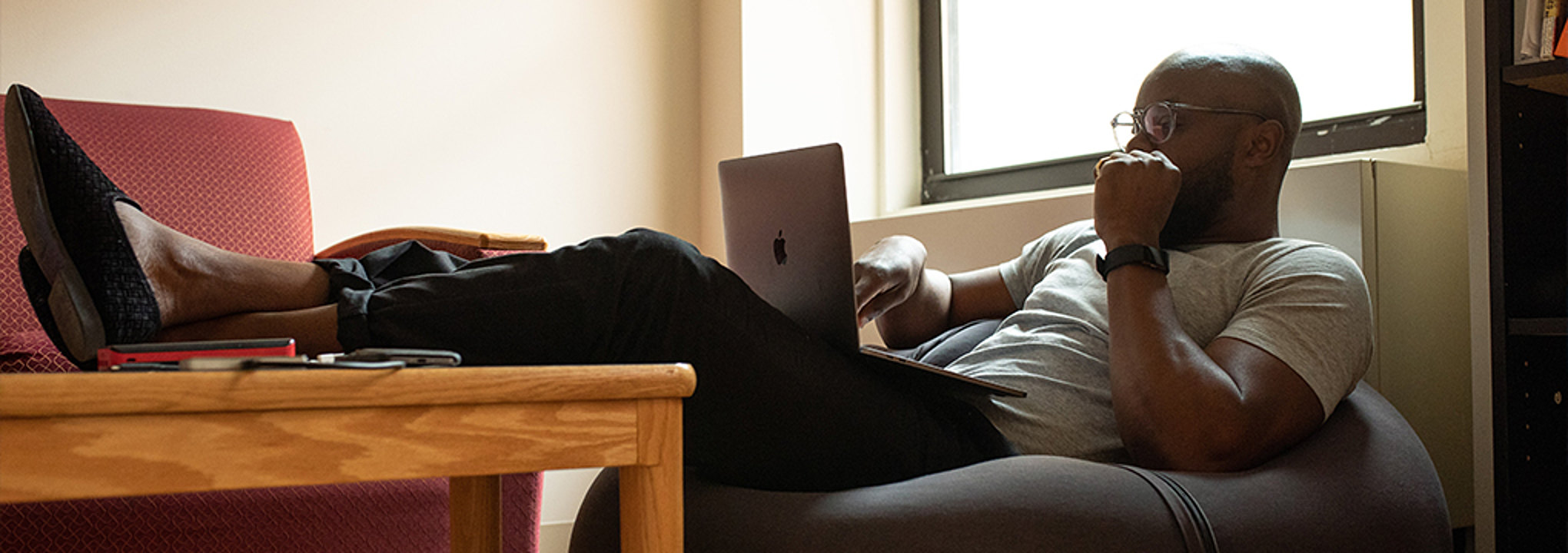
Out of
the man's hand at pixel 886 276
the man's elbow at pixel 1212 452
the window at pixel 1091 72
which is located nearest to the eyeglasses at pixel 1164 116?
the man's hand at pixel 886 276

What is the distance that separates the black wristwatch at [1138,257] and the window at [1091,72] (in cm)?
86

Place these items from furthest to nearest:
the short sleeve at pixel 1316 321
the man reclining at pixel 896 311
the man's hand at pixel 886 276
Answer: the man's hand at pixel 886 276 < the short sleeve at pixel 1316 321 < the man reclining at pixel 896 311

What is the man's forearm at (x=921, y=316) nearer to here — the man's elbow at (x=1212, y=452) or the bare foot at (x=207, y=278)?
the man's elbow at (x=1212, y=452)

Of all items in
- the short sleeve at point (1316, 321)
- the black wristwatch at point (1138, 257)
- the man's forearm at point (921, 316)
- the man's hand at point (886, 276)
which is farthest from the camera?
the man's forearm at point (921, 316)

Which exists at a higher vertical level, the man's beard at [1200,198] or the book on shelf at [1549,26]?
the book on shelf at [1549,26]

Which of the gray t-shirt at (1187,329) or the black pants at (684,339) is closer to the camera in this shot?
the black pants at (684,339)

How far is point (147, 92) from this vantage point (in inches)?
88.1

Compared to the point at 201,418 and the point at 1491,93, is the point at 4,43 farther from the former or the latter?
the point at 1491,93

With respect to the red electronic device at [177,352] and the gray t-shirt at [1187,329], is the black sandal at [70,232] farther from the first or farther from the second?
the gray t-shirt at [1187,329]

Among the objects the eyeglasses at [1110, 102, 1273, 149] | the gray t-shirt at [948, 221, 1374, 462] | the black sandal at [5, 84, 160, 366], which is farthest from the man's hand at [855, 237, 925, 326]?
the black sandal at [5, 84, 160, 366]

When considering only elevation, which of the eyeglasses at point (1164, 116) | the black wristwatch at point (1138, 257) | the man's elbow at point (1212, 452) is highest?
the eyeglasses at point (1164, 116)

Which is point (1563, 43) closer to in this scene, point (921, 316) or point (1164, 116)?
point (1164, 116)

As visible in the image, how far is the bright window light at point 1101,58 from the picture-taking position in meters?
1.94

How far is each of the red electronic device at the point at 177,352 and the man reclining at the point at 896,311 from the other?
0.40 ft
